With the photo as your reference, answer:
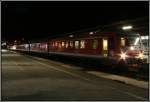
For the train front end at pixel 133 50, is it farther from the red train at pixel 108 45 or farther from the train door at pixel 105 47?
the train door at pixel 105 47

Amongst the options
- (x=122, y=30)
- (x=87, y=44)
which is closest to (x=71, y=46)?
(x=87, y=44)

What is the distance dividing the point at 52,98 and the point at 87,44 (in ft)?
77.9

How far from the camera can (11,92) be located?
14.9 m

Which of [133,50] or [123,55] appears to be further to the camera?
[133,50]

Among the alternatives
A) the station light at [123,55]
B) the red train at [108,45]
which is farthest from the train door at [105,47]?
the station light at [123,55]

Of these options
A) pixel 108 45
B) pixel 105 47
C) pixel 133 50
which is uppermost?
pixel 108 45

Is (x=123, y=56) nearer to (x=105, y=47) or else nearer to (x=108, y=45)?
(x=108, y=45)

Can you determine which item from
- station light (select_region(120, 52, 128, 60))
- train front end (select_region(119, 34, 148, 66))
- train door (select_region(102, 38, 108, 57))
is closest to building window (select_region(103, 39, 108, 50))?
train door (select_region(102, 38, 108, 57))

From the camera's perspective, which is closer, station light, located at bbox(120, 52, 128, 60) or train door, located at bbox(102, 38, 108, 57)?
station light, located at bbox(120, 52, 128, 60)

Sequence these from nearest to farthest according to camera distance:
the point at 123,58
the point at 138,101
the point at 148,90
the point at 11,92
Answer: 1. the point at 138,101
2. the point at 11,92
3. the point at 148,90
4. the point at 123,58

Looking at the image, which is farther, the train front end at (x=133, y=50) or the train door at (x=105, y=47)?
the train door at (x=105, y=47)

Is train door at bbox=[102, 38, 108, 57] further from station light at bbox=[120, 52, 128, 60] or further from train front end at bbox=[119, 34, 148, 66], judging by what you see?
station light at bbox=[120, 52, 128, 60]

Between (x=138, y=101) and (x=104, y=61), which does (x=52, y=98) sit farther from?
(x=104, y=61)

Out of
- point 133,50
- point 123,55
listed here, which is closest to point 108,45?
point 123,55
